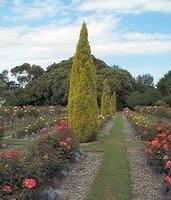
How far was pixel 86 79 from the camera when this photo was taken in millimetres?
17266

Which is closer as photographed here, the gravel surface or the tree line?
the gravel surface

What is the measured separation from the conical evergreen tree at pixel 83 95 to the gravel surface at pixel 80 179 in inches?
145

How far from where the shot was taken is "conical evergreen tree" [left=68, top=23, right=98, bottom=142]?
662 inches

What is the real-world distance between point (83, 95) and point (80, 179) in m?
7.18

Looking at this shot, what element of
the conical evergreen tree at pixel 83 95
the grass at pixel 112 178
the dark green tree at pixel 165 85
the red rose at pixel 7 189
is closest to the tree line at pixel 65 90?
the dark green tree at pixel 165 85

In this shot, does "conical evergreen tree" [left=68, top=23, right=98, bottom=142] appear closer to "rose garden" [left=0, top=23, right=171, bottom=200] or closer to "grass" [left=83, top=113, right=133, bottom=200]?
"rose garden" [left=0, top=23, right=171, bottom=200]

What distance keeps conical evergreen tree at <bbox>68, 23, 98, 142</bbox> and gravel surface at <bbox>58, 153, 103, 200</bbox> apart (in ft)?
12.1

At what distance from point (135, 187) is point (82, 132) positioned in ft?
24.7

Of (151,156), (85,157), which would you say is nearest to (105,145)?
(85,157)

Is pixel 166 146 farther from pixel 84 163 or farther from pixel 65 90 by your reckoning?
Answer: pixel 65 90

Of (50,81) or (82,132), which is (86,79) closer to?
(82,132)

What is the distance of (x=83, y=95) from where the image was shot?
56.0 feet

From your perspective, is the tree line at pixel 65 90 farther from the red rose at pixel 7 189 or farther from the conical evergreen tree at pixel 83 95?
the red rose at pixel 7 189

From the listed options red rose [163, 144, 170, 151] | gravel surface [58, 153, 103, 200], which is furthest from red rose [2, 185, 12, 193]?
red rose [163, 144, 170, 151]
